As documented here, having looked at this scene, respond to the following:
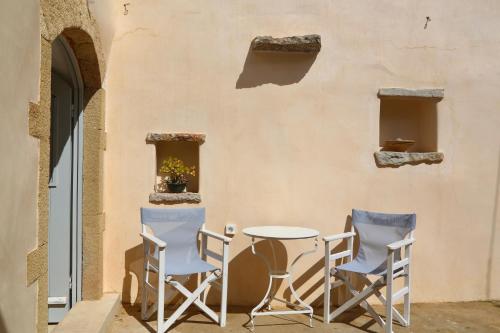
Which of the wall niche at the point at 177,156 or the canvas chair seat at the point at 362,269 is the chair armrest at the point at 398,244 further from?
the wall niche at the point at 177,156

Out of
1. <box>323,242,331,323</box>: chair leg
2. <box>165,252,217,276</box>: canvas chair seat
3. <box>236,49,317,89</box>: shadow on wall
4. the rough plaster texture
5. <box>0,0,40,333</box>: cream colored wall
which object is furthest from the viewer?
<box>236,49,317,89</box>: shadow on wall

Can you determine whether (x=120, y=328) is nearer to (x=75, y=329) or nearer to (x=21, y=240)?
(x=75, y=329)

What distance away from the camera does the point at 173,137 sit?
3.63 meters

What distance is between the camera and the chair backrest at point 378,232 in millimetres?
3393

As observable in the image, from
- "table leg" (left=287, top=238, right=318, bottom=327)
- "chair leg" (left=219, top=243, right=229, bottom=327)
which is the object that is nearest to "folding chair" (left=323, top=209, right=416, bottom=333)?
"table leg" (left=287, top=238, right=318, bottom=327)

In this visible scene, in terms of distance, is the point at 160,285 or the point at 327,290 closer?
the point at 160,285

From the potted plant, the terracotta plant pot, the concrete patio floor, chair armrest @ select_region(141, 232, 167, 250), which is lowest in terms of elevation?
the concrete patio floor

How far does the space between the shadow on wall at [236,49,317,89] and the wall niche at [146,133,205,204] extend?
655mm

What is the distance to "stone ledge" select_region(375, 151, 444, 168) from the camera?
376 centimetres

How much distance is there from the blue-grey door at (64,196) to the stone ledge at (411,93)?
2525 mm

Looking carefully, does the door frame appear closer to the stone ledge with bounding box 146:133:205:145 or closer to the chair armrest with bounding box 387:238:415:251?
the stone ledge with bounding box 146:133:205:145

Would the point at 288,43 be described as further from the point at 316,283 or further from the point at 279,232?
the point at 316,283

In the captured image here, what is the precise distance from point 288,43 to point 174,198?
1628mm

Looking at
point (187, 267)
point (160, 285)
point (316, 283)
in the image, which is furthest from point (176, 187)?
point (316, 283)
